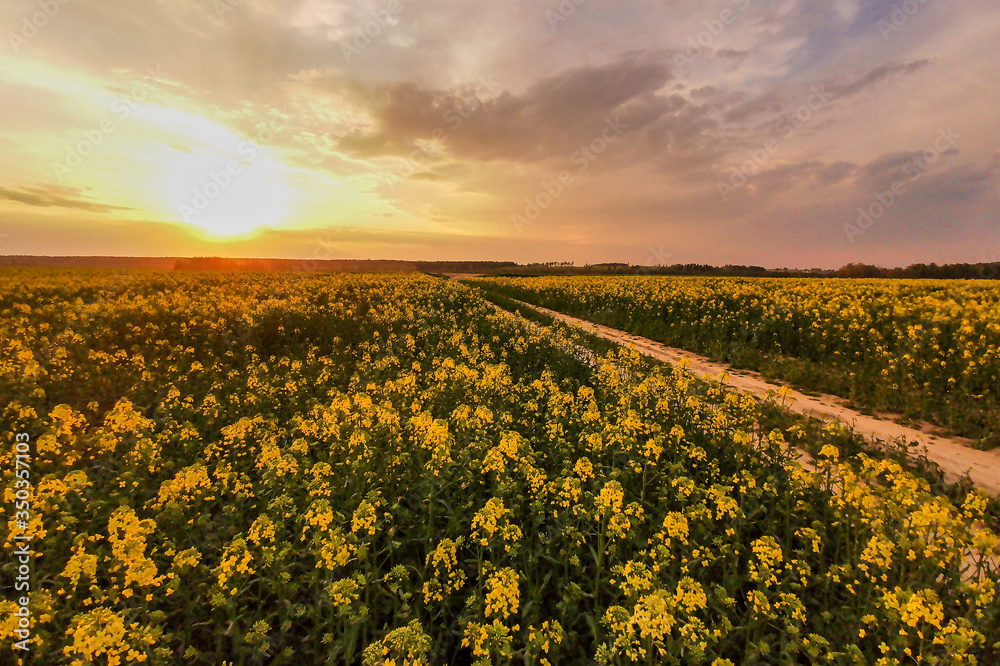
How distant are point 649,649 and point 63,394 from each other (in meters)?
12.6

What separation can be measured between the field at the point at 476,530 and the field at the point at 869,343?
0.73 ft

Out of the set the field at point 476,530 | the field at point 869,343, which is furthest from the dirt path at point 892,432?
the field at point 476,530

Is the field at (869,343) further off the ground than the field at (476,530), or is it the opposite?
the field at (869,343)

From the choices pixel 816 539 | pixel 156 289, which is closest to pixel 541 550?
pixel 816 539

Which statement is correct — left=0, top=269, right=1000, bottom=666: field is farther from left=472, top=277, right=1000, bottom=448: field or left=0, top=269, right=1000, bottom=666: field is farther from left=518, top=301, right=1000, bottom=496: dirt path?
left=518, top=301, right=1000, bottom=496: dirt path

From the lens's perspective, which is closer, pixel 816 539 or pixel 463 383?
pixel 816 539

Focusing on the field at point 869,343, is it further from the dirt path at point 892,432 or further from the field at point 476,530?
the dirt path at point 892,432

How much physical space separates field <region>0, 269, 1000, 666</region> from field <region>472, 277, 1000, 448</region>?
22 centimetres

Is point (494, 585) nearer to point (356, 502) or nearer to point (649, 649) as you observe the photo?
point (649, 649)

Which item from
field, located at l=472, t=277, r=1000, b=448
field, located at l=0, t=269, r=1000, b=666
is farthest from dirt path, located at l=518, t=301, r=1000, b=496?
field, located at l=0, t=269, r=1000, b=666

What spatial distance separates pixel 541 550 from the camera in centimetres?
453

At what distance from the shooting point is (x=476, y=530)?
14.6 ft

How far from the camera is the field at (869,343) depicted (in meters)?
10.3

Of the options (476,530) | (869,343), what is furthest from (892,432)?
(476,530)
